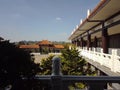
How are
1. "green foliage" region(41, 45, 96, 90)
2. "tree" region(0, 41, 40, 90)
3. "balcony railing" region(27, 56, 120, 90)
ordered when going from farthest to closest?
"green foliage" region(41, 45, 96, 90) → "balcony railing" region(27, 56, 120, 90) → "tree" region(0, 41, 40, 90)

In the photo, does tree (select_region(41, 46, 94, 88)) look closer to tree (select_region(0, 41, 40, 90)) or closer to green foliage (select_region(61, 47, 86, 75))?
green foliage (select_region(61, 47, 86, 75))

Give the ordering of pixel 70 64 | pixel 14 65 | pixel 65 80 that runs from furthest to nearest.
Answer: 1. pixel 70 64
2. pixel 65 80
3. pixel 14 65

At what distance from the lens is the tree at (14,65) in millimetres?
3047

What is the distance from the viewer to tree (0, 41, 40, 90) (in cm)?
305

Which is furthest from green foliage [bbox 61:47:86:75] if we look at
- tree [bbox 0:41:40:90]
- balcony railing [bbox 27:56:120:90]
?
tree [bbox 0:41:40:90]

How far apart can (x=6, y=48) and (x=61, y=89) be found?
1.13m

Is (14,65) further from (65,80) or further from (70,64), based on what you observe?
(70,64)

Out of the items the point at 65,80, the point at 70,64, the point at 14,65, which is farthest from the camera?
the point at 70,64

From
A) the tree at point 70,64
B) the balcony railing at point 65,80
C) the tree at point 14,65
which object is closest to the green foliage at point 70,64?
the tree at point 70,64

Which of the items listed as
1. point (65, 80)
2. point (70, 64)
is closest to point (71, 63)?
point (70, 64)

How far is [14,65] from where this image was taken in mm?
3074

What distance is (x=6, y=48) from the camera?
3256 mm

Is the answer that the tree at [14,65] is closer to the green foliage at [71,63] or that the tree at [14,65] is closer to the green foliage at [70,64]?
the green foliage at [70,64]

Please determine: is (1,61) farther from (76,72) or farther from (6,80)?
(76,72)
